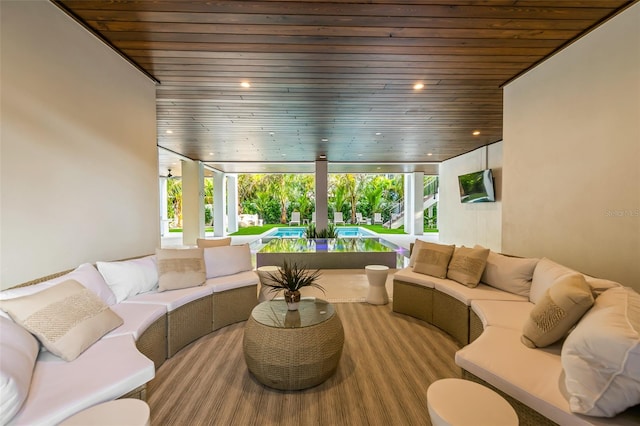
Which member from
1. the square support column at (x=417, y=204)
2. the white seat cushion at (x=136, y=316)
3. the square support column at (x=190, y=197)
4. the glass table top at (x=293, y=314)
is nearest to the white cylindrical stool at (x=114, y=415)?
the white seat cushion at (x=136, y=316)

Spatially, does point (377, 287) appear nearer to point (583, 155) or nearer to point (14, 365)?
point (583, 155)

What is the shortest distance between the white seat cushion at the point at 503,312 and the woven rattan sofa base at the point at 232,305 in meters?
2.63

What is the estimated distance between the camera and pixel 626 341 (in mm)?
1277

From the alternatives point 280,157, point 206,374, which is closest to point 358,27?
point 206,374

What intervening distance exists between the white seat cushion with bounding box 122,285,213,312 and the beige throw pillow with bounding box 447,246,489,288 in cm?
298

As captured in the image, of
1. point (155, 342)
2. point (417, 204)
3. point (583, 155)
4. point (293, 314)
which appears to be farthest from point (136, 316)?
point (417, 204)

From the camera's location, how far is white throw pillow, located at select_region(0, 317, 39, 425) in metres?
1.28

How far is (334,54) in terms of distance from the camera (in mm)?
3139

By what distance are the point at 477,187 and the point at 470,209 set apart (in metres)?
1.08

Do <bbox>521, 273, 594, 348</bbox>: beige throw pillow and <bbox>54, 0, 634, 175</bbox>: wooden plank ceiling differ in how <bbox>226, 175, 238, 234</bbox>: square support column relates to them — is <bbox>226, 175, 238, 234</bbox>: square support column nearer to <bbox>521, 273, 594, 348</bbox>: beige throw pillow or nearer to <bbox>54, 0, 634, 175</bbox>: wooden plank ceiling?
<bbox>54, 0, 634, 175</bbox>: wooden plank ceiling

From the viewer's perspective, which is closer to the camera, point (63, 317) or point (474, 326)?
point (63, 317)

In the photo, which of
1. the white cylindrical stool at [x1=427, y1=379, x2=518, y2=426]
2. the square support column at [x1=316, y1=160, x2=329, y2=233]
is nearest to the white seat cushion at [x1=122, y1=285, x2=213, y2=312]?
the white cylindrical stool at [x1=427, y1=379, x2=518, y2=426]

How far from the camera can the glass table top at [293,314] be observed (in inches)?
97.0

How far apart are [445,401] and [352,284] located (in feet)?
12.7
